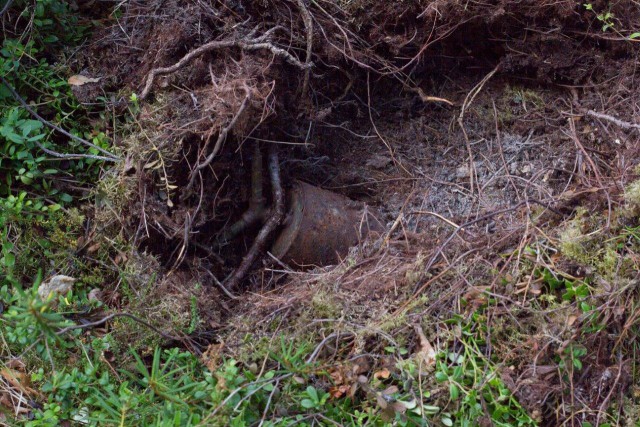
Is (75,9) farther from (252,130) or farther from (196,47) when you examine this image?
(252,130)

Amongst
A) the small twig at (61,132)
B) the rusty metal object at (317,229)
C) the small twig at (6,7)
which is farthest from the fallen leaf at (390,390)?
the small twig at (6,7)

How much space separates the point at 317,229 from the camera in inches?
134

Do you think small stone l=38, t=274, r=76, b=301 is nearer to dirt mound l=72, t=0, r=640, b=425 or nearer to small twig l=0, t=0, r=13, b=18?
dirt mound l=72, t=0, r=640, b=425

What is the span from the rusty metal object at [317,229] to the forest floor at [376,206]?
0.19 ft

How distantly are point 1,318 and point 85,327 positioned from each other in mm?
328

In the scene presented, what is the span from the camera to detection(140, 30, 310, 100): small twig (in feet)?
10.5

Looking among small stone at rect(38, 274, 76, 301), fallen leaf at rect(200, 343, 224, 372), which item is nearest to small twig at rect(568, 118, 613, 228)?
fallen leaf at rect(200, 343, 224, 372)

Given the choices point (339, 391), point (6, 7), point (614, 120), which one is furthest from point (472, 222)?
point (6, 7)

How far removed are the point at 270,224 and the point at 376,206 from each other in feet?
2.15

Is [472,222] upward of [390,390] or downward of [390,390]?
upward

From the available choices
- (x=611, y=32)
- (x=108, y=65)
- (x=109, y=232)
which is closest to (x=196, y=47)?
(x=108, y=65)

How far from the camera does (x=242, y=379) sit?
2.45m

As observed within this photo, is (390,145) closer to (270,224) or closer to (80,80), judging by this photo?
(270,224)

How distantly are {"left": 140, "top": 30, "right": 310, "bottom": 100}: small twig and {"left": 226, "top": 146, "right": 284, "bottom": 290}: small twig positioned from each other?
0.47 meters
